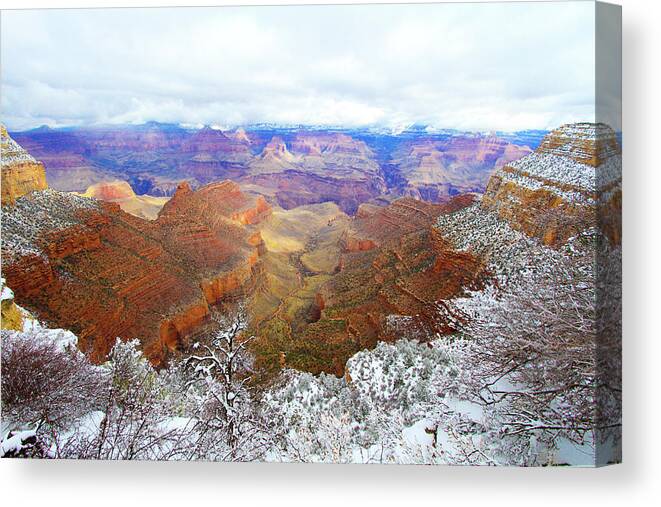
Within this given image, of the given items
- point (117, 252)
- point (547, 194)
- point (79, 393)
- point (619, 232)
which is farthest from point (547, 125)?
point (79, 393)

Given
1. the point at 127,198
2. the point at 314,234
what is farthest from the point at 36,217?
the point at 314,234

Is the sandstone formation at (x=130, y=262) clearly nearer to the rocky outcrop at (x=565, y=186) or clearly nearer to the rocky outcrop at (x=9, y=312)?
the rocky outcrop at (x=9, y=312)

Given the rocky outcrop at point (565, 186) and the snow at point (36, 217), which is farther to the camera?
the snow at point (36, 217)

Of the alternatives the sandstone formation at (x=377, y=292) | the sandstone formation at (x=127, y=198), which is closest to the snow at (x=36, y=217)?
the sandstone formation at (x=127, y=198)

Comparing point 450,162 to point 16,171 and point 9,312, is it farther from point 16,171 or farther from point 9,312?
point 9,312

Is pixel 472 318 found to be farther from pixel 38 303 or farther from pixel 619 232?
pixel 38 303
